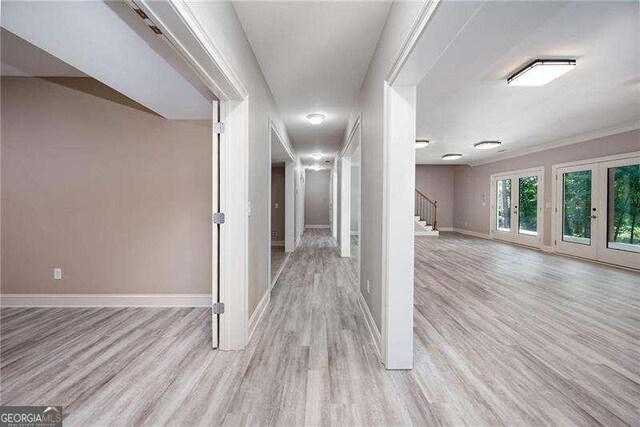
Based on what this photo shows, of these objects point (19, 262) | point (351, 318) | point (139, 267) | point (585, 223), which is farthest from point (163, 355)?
point (585, 223)

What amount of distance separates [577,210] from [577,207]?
65mm

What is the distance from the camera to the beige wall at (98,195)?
296 centimetres

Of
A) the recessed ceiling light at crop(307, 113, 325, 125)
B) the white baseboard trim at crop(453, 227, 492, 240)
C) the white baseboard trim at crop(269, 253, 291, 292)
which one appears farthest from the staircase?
the recessed ceiling light at crop(307, 113, 325, 125)

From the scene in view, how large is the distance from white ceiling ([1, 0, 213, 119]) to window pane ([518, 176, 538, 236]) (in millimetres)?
8070

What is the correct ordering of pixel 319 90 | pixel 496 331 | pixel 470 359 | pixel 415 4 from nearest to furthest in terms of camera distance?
pixel 415 4 → pixel 470 359 → pixel 496 331 → pixel 319 90

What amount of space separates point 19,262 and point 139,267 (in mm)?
1252

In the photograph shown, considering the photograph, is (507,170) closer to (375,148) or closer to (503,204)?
(503,204)

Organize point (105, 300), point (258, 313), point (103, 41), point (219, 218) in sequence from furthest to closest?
point (105, 300) → point (258, 313) → point (219, 218) → point (103, 41)

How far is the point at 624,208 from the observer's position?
4859mm

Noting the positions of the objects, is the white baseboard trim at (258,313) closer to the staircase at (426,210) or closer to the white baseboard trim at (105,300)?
the white baseboard trim at (105,300)

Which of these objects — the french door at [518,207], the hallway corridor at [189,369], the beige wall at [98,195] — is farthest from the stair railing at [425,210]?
the beige wall at [98,195]

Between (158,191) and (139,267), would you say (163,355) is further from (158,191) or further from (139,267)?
(158,191)

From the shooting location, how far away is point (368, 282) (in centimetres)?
270

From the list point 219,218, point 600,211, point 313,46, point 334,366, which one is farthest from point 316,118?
point 600,211
